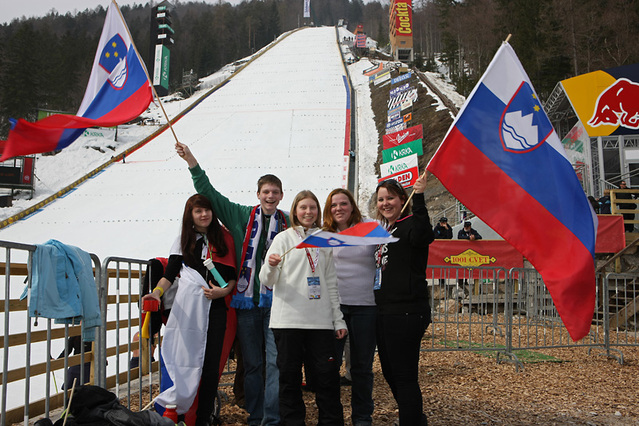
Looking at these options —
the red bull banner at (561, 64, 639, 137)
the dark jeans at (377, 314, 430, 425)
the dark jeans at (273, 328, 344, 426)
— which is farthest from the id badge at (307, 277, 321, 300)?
the red bull banner at (561, 64, 639, 137)

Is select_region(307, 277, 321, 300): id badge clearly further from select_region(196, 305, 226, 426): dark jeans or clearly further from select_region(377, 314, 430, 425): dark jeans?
select_region(196, 305, 226, 426): dark jeans

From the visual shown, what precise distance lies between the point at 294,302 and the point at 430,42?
78.4m

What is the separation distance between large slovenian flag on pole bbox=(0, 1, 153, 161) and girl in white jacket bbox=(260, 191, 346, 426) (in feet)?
6.27

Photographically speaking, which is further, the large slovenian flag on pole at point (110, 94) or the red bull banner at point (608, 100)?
the red bull banner at point (608, 100)

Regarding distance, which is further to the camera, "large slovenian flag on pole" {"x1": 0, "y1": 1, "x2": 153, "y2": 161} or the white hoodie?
"large slovenian flag on pole" {"x1": 0, "y1": 1, "x2": 153, "y2": 161}

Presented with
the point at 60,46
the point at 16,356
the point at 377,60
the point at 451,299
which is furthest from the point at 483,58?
the point at 60,46

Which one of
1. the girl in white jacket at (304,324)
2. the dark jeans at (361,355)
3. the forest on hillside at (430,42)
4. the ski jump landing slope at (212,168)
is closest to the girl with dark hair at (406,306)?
the dark jeans at (361,355)

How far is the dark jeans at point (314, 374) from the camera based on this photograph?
3.19 meters

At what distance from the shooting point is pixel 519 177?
3629mm

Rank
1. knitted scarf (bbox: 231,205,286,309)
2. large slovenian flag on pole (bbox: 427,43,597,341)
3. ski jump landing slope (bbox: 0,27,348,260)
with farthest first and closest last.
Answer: ski jump landing slope (bbox: 0,27,348,260) < knitted scarf (bbox: 231,205,286,309) < large slovenian flag on pole (bbox: 427,43,597,341)

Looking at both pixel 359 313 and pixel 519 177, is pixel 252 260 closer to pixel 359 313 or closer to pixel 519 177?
pixel 359 313

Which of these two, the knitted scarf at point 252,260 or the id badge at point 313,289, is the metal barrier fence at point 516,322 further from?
the id badge at point 313,289

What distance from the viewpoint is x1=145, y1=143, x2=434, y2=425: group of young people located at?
325 cm

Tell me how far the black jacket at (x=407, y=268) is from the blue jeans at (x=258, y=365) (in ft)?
2.90
